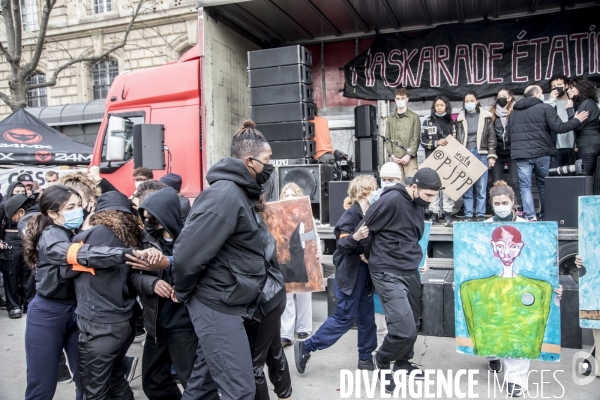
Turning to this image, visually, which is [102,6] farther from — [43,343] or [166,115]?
[43,343]

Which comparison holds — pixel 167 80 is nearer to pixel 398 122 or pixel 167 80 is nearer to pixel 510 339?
pixel 398 122

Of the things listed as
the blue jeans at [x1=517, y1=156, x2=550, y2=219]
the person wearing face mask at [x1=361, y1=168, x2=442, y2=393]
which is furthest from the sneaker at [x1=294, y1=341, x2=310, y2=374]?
the blue jeans at [x1=517, y1=156, x2=550, y2=219]

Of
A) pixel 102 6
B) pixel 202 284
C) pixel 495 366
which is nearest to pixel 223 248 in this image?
pixel 202 284

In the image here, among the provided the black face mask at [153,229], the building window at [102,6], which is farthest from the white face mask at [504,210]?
the building window at [102,6]

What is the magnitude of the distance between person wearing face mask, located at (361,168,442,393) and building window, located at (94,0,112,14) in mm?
19069

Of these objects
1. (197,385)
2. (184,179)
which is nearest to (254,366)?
(197,385)

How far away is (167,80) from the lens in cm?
727

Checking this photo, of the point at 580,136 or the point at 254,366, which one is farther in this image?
the point at 580,136

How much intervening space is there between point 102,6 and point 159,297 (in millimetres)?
19673

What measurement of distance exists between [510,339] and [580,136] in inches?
144

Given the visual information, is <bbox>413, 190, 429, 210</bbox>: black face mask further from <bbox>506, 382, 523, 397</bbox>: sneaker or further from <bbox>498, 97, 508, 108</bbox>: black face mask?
<bbox>498, 97, 508, 108</bbox>: black face mask

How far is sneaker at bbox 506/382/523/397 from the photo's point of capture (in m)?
3.78

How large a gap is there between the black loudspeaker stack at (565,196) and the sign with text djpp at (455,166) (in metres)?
1.02

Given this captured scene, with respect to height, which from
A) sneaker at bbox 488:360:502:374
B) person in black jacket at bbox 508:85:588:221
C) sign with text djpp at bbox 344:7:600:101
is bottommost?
sneaker at bbox 488:360:502:374
